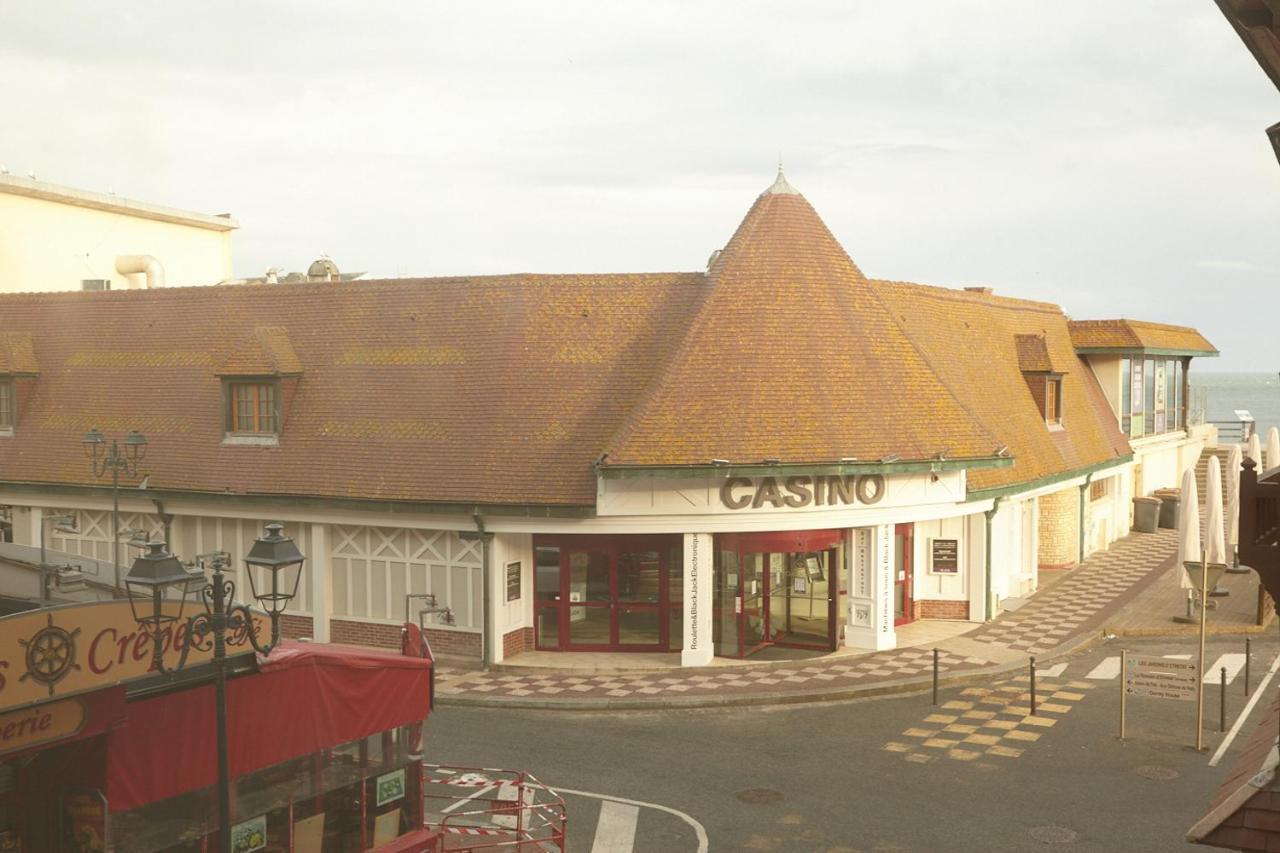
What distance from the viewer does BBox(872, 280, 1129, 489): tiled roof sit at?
1163 inches

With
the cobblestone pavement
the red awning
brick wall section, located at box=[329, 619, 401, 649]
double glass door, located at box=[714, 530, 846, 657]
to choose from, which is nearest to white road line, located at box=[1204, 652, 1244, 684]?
the cobblestone pavement

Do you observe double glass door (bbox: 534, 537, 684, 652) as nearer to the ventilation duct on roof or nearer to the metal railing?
the metal railing

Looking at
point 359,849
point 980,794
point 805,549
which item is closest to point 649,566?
point 805,549

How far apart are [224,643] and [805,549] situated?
1492cm

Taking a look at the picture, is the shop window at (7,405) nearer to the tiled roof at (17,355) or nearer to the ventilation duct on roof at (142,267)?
the tiled roof at (17,355)

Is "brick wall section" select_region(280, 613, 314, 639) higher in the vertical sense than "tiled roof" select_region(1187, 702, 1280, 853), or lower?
lower

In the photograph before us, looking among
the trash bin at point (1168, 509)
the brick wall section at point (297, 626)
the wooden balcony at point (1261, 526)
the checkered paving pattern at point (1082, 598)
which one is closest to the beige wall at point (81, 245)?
the brick wall section at point (297, 626)

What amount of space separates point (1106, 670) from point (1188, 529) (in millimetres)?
3381

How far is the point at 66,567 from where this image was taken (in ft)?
42.3

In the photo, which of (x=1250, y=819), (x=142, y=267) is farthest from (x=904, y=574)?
(x=142, y=267)

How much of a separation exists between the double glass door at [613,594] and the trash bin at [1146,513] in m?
24.9

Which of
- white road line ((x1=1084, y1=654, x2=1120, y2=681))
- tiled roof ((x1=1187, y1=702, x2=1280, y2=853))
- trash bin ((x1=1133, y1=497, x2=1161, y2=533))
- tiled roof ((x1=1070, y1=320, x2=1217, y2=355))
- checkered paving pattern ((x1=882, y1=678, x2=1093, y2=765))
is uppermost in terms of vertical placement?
tiled roof ((x1=1070, y1=320, x2=1217, y2=355))

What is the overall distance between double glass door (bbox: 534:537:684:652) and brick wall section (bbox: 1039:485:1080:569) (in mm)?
15219

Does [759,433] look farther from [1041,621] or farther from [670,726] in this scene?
[1041,621]
